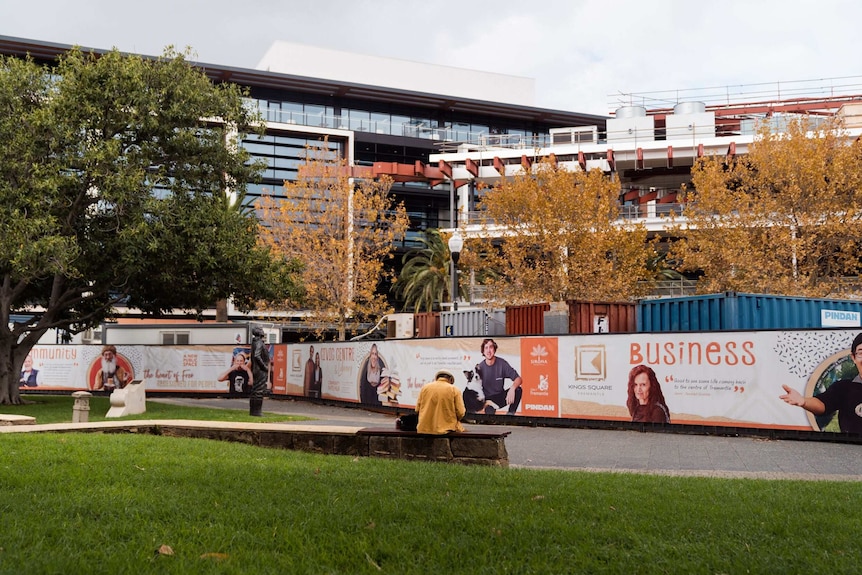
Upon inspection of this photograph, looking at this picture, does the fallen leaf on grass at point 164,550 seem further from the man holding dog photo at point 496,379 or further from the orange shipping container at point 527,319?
the orange shipping container at point 527,319

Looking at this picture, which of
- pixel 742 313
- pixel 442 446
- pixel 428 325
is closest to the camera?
pixel 442 446

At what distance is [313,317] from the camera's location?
46.2 m

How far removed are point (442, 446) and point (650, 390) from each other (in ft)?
28.6

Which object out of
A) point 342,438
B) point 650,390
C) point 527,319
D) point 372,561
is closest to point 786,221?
point 527,319

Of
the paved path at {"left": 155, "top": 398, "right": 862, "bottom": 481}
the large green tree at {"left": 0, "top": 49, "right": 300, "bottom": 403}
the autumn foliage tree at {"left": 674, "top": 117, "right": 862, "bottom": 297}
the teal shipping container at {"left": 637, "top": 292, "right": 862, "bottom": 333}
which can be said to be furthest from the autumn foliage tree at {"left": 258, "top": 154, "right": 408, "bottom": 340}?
the paved path at {"left": 155, "top": 398, "right": 862, "bottom": 481}

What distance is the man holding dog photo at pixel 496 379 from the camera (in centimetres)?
1988

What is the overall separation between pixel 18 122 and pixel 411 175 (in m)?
31.4

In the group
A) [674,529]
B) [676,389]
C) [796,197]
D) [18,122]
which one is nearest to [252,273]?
[18,122]

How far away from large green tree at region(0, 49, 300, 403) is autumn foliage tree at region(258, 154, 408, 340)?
18.7 metres

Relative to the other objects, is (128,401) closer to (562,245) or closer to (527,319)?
(527,319)

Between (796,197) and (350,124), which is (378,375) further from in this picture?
(350,124)

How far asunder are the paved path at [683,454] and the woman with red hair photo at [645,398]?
422mm

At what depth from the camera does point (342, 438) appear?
36.1ft

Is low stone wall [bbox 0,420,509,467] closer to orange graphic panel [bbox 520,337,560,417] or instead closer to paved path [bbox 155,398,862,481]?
paved path [bbox 155,398,862,481]
